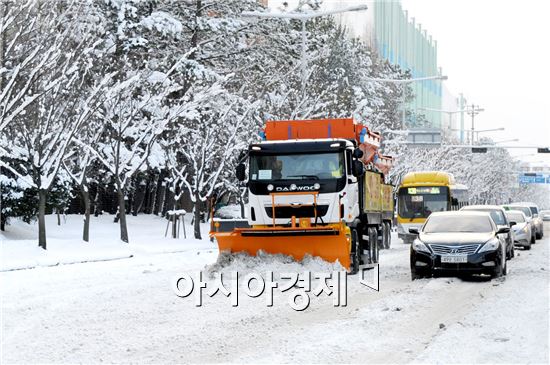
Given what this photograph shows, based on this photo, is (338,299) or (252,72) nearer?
(338,299)

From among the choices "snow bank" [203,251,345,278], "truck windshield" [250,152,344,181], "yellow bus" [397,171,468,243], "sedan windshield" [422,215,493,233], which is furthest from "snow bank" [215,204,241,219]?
"snow bank" [203,251,345,278]

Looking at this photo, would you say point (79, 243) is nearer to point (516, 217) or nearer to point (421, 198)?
point (516, 217)

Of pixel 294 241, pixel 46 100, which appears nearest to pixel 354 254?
pixel 294 241

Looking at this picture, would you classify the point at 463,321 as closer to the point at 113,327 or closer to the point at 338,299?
the point at 338,299

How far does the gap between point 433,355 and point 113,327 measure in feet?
13.2

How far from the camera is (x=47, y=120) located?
26.6m

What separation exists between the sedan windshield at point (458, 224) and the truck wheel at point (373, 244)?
276 cm

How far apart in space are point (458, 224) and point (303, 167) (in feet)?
11.6

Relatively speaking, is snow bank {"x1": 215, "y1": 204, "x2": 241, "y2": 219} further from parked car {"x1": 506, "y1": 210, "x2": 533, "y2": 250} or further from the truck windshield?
the truck windshield

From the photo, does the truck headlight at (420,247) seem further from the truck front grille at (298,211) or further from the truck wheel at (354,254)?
the truck front grille at (298,211)

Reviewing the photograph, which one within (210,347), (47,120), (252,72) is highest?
(252,72)

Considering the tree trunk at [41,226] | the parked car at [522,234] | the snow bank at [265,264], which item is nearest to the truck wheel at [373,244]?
the snow bank at [265,264]

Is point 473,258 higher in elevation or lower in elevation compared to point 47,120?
lower

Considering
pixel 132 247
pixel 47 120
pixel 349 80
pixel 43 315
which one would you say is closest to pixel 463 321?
pixel 43 315
